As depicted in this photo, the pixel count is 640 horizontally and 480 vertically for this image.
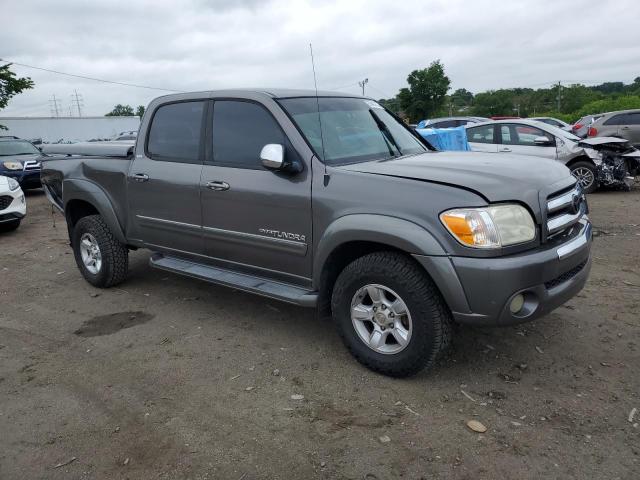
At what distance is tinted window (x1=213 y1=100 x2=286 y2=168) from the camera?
4023 millimetres

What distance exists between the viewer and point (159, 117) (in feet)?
16.1

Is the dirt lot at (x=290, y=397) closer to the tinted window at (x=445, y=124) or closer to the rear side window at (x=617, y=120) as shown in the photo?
the rear side window at (x=617, y=120)

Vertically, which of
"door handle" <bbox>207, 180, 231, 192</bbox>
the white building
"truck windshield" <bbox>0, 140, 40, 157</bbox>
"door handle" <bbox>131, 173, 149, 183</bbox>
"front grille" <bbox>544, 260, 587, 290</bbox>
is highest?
the white building

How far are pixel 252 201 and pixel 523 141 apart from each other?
26.3 feet

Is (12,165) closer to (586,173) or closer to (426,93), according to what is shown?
(586,173)

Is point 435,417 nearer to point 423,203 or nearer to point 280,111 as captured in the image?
point 423,203

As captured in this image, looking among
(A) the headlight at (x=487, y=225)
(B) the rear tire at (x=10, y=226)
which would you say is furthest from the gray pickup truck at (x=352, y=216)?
(B) the rear tire at (x=10, y=226)

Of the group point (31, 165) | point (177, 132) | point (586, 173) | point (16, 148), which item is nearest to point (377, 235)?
point (177, 132)

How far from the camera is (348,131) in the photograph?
13.4ft

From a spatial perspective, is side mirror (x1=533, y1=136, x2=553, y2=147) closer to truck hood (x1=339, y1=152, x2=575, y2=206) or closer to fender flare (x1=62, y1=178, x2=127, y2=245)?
truck hood (x1=339, y1=152, x2=575, y2=206)

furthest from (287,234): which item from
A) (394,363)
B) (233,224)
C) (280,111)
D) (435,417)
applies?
(435,417)

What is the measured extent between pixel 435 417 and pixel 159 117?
3.48 m

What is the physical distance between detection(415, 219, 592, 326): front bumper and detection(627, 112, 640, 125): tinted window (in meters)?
13.5

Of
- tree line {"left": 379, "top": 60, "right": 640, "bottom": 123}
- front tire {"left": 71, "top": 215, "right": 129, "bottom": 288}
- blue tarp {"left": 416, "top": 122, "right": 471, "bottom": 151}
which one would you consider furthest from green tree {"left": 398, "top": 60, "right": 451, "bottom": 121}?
front tire {"left": 71, "top": 215, "right": 129, "bottom": 288}
